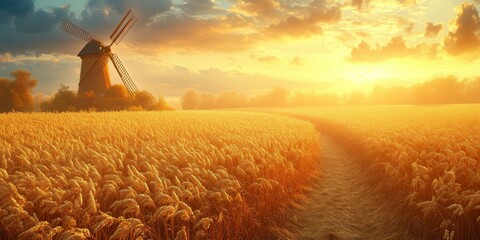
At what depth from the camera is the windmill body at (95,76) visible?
136 ft

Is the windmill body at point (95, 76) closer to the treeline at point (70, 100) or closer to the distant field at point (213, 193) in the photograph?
the treeline at point (70, 100)

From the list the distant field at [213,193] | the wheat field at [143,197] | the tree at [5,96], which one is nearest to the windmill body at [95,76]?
the tree at [5,96]

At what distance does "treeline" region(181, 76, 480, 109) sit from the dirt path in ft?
317

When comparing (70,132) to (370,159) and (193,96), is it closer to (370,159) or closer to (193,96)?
(370,159)

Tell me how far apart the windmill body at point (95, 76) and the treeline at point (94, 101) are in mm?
978

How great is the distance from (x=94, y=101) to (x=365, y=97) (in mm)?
95047

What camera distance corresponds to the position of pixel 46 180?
19.7 ft

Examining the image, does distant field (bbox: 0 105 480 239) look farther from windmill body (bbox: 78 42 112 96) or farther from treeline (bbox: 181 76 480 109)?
treeline (bbox: 181 76 480 109)

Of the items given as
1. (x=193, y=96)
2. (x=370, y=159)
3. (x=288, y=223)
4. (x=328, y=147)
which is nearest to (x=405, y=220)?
(x=288, y=223)

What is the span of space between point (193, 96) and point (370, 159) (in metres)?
103

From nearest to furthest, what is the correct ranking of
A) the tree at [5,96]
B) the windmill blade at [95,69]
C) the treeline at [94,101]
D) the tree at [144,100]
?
1. the treeline at [94,101]
2. the windmill blade at [95,69]
3. the tree at [144,100]
4. the tree at [5,96]

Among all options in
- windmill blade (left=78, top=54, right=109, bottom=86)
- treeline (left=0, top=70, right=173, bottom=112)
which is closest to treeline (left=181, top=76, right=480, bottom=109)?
→ treeline (left=0, top=70, right=173, bottom=112)

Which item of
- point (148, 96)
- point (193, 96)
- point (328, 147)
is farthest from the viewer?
point (193, 96)

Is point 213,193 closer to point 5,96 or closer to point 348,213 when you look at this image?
point 348,213
